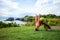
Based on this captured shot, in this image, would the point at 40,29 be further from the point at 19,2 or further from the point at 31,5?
the point at 19,2

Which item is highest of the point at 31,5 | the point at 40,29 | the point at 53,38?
the point at 31,5

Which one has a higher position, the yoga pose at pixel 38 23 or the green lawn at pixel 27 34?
the yoga pose at pixel 38 23

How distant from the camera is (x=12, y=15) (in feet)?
6.31

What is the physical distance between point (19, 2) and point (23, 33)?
1.46ft

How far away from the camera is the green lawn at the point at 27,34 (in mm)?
1827

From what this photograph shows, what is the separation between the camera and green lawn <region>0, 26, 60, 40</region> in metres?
1.83

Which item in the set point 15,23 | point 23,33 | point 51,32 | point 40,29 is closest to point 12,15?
point 15,23

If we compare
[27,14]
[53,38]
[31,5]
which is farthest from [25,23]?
[53,38]

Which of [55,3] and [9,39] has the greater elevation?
[55,3]

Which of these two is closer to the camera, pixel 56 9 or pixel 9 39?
pixel 9 39

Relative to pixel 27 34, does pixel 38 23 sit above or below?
above

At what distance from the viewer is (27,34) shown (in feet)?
6.09

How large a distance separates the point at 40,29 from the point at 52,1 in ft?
1.44

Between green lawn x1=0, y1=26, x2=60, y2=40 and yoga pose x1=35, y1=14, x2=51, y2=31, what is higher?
yoga pose x1=35, y1=14, x2=51, y2=31
